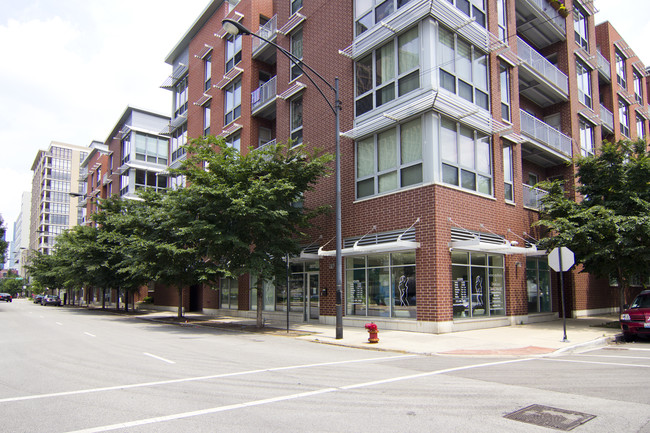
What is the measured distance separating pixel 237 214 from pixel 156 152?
109 feet

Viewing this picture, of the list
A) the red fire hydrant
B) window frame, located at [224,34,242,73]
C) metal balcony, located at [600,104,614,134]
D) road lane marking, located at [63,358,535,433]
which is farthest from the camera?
window frame, located at [224,34,242,73]

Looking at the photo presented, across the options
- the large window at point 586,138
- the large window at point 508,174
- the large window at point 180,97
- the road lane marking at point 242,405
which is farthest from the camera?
the large window at point 180,97

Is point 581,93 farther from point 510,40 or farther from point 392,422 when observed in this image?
point 392,422

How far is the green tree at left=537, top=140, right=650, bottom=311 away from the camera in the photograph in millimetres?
16031

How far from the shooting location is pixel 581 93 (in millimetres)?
25594

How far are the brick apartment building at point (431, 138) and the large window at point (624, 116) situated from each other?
480cm

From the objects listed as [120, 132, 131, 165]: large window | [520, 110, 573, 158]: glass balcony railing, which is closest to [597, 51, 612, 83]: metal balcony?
[520, 110, 573, 158]: glass balcony railing

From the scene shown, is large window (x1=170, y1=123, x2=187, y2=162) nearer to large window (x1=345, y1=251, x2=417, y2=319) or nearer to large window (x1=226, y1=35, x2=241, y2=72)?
large window (x1=226, y1=35, x2=241, y2=72)

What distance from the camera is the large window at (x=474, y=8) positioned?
1739cm

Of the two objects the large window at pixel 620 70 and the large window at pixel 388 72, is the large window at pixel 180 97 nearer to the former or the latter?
the large window at pixel 388 72

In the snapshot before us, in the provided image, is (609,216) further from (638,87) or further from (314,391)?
(638,87)

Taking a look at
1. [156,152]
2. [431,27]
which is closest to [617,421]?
[431,27]

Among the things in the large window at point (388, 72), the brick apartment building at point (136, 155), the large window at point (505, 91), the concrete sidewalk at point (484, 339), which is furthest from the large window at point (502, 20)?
the brick apartment building at point (136, 155)

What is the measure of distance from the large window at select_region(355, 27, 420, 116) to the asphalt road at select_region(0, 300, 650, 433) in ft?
33.9
